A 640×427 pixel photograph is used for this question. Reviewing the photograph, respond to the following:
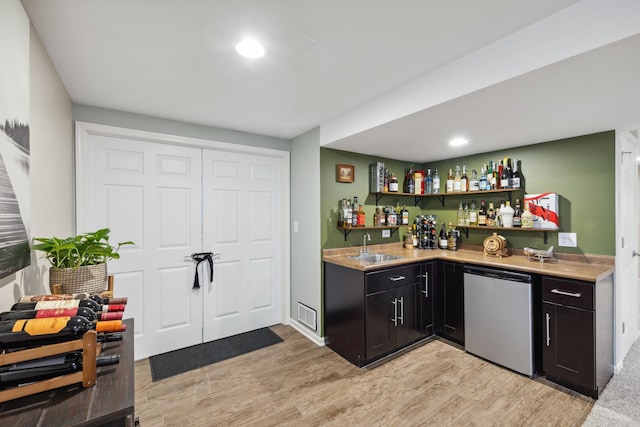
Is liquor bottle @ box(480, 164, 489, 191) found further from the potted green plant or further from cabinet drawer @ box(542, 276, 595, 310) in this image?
the potted green plant

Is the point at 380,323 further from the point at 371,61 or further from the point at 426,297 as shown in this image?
the point at 371,61

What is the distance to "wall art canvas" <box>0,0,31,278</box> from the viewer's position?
1007mm

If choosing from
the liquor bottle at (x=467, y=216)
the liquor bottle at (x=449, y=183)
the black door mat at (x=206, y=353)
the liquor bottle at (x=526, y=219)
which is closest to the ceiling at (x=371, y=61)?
the liquor bottle at (x=526, y=219)

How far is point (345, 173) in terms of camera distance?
3.16 meters

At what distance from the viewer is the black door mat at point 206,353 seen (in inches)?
98.2

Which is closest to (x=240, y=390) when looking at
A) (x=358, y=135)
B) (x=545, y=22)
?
(x=358, y=135)

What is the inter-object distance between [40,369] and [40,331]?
0.33 ft

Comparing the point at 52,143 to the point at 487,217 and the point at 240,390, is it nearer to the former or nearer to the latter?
the point at 240,390

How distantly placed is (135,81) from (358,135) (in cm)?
173

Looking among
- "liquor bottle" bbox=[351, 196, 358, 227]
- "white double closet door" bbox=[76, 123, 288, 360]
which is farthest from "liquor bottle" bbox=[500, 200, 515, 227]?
"white double closet door" bbox=[76, 123, 288, 360]

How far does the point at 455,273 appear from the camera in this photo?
9.48 feet

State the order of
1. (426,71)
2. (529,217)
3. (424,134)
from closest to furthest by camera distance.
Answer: (426,71) < (424,134) < (529,217)

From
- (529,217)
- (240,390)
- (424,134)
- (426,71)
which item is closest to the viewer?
(426,71)

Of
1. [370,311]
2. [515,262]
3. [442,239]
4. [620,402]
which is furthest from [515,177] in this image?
[370,311]
